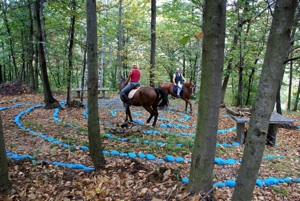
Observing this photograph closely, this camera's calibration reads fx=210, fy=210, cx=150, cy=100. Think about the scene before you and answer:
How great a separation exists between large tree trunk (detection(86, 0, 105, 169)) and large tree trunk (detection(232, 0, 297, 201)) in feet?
7.87

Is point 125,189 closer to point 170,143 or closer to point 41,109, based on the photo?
point 170,143

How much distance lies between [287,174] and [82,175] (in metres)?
3.94

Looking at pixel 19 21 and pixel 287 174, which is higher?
pixel 19 21

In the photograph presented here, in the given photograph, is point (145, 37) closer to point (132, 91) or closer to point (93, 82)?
point (132, 91)

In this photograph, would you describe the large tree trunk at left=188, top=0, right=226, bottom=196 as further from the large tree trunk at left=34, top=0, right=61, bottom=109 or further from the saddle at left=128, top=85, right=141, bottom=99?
the large tree trunk at left=34, top=0, right=61, bottom=109

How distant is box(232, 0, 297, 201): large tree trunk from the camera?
1739 millimetres

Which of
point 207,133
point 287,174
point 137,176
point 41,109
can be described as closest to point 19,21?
point 41,109

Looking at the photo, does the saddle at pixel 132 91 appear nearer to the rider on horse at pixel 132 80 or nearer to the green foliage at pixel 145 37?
the rider on horse at pixel 132 80


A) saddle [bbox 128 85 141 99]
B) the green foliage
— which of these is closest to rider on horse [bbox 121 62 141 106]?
saddle [bbox 128 85 141 99]

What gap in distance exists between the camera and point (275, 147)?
235 inches

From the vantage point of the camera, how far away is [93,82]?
136 inches

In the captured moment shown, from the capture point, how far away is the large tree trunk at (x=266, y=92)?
1.74 metres

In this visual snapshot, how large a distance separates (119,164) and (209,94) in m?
2.37

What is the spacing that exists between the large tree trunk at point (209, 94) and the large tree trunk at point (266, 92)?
0.54 metres
